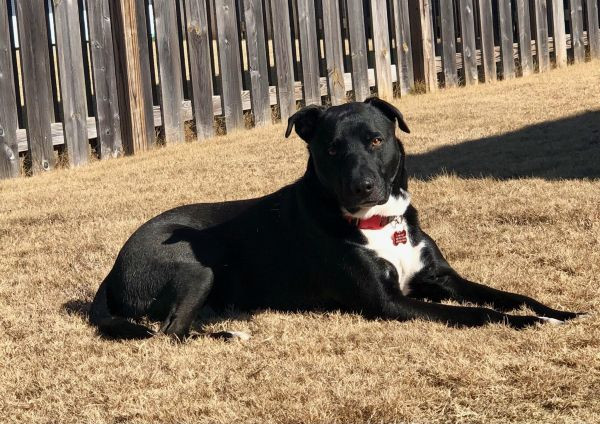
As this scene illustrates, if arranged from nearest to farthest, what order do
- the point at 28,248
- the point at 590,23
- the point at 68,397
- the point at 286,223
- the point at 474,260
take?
the point at 68,397 → the point at 286,223 → the point at 474,260 → the point at 28,248 → the point at 590,23

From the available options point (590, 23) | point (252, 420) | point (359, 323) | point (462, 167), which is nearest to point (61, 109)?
point (462, 167)

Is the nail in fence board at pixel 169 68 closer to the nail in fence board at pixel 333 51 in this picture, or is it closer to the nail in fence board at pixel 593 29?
the nail in fence board at pixel 333 51

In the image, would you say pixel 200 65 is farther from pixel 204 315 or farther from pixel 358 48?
pixel 204 315

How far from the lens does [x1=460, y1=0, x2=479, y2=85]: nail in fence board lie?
13.2m

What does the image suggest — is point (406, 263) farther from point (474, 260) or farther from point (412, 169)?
point (412, 169)

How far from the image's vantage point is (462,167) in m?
8.24

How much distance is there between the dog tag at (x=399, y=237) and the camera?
16.0 ft

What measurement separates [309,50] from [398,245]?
22.6ft

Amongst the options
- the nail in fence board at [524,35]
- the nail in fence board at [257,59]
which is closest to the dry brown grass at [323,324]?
the nail in fence board at [257,59]

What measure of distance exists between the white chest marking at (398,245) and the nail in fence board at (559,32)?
409 inches

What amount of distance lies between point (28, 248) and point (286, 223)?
250 centimetres

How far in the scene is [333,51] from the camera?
11711 millimetres

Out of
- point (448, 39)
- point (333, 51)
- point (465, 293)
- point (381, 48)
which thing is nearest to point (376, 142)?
point (465, 293)

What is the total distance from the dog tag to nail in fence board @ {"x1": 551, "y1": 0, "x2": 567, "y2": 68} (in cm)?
1050
